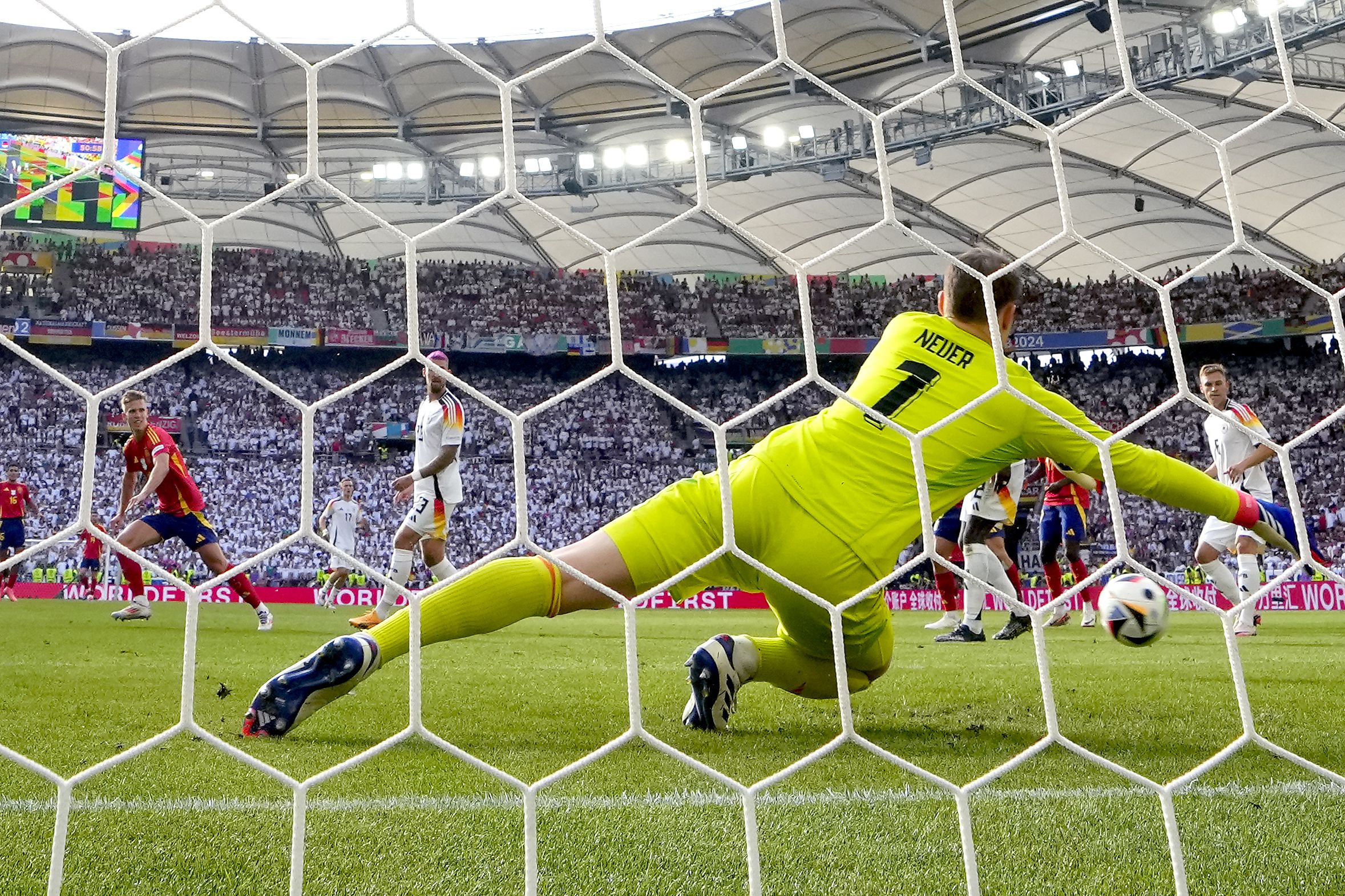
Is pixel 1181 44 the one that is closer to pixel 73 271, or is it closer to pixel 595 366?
pixel 595 366

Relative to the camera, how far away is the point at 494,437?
556 inches

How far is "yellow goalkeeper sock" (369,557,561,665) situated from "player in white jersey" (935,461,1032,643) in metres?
3.15

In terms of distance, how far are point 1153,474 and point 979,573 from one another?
9.47 feet

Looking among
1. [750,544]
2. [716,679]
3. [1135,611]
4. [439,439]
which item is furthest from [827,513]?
[439,439]

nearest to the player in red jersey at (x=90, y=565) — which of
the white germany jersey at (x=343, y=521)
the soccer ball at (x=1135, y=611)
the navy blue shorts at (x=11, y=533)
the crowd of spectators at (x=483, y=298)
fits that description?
the navy blue shorts at (x=11, y=533)

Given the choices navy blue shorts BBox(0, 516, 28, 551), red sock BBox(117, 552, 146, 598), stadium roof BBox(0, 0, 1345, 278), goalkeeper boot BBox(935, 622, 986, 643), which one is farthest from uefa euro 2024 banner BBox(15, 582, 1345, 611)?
goalkeeper boot BBox(935, 622, 986, 643)

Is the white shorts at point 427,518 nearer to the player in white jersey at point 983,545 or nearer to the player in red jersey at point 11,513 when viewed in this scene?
the player in white jersey at point 983,545

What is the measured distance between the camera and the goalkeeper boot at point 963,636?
4633mm

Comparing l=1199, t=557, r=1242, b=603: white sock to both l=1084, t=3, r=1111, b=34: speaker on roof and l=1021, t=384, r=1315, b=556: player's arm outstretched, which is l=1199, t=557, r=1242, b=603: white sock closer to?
l=1021, t=384, r=1315, b=556: player's arm outstretched

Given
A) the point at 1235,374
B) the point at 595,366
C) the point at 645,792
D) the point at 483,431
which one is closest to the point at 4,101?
the point at 483,431

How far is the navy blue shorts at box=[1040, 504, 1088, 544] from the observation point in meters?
5.70

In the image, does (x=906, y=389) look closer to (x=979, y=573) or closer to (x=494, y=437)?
(x=979, y=573)

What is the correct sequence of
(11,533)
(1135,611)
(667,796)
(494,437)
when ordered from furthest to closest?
(494,437) < (11,533) < (1135,611) < (667,796)

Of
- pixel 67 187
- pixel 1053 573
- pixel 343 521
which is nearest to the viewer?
pixel 1053 573
